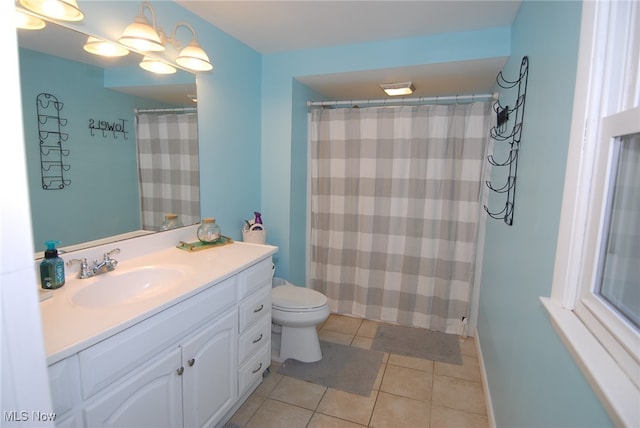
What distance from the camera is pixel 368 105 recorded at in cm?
278

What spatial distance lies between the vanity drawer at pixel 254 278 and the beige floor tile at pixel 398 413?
0.94 metres

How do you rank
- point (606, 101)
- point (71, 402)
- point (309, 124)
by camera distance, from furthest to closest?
1. point (309, 124)
2. point (71, 402)
3. point (606, 101)

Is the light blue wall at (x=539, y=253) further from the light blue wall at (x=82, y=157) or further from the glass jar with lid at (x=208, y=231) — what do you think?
the light blue wall at (x=82, y=157)

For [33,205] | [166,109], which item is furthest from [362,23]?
[33,205]

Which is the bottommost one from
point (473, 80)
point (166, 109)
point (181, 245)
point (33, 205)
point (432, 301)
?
point (432, 301)

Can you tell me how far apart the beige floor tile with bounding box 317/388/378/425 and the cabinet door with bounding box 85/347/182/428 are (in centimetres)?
84

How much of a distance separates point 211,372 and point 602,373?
1.43 meters

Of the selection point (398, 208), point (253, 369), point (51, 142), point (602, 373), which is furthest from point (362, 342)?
point (51, 142)

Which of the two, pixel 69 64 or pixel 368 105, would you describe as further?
pixel 368 105

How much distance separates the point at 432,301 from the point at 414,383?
0.82 m

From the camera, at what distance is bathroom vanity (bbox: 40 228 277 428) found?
983mm

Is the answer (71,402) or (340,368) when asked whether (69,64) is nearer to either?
(71,402)

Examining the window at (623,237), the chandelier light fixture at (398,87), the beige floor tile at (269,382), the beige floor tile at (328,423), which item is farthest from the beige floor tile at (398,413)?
the chandelier light fixture at (398,87)

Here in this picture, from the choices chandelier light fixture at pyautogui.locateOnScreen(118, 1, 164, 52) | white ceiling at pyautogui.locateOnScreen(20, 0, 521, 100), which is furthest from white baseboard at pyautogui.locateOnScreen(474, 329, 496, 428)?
chandelier light fixture at pyautogui.locateOnScreen(118, 1, 164, 52)
